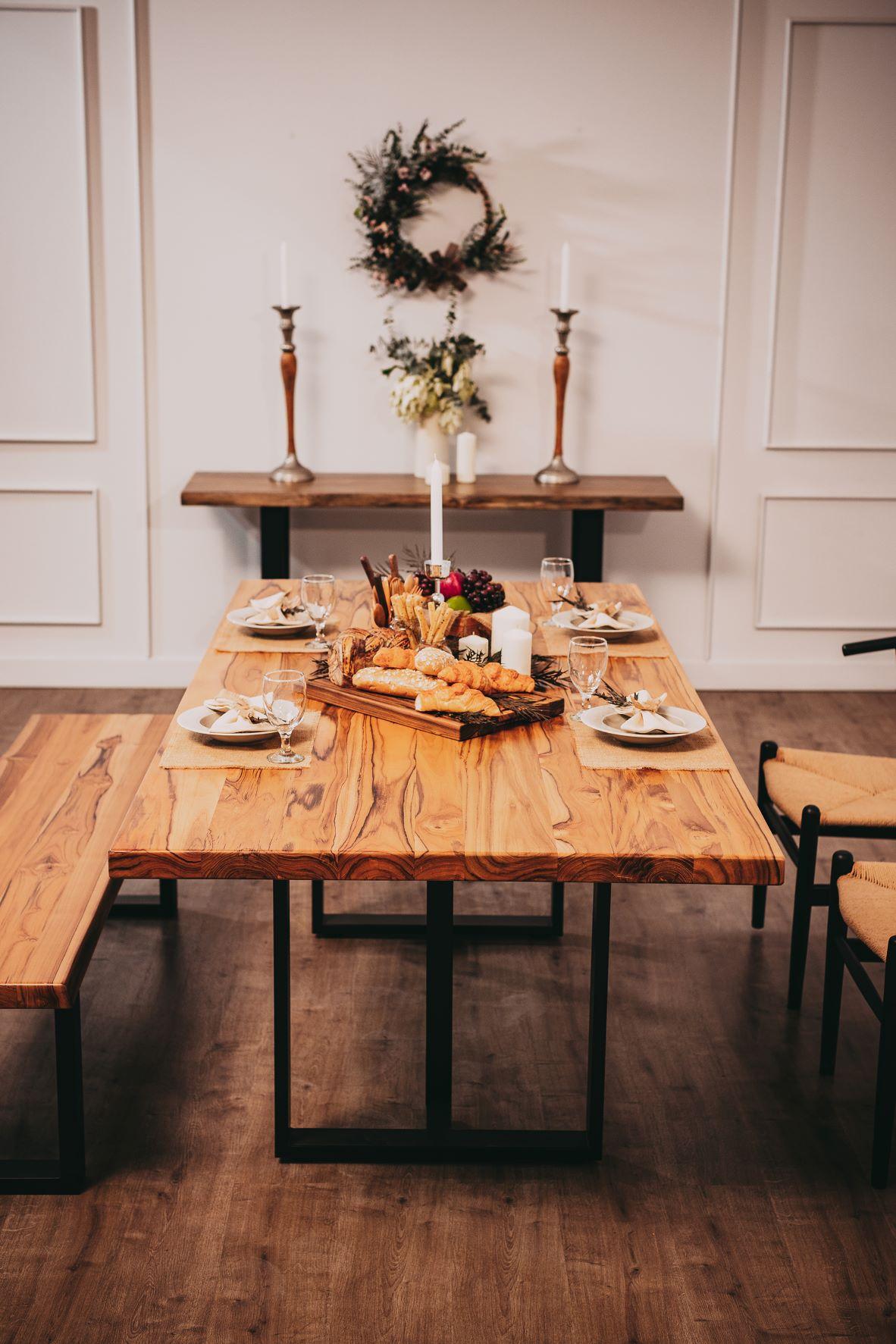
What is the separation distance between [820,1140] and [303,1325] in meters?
0.97

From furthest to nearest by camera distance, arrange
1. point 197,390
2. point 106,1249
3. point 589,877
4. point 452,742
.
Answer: point 197,390 → point 452,742 → point 106,1249 → point 589,877

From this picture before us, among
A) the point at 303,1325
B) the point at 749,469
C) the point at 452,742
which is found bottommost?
the point at 303,1325

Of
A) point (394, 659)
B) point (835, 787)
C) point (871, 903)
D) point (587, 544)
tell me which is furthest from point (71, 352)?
point (871, 903)

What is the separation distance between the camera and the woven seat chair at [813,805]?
8.87ft

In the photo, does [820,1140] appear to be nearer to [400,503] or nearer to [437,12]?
[400,503]

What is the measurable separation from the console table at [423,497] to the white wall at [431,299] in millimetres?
221

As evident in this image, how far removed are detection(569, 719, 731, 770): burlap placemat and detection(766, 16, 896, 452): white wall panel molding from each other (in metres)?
2.83

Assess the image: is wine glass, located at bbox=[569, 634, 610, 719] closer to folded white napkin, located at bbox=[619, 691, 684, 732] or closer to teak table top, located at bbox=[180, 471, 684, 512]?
folded white napkin, located at bbox=[619, 691, 684, 732]

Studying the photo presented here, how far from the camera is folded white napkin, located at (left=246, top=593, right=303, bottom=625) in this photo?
3.00m

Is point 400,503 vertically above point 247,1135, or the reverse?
point 400,503

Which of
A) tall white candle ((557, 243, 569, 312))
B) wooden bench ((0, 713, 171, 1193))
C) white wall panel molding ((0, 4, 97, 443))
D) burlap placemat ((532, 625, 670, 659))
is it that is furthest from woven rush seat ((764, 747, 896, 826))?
white wall panel molding ((0, 4, 97, 443))

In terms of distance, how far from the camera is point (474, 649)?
261 centimetres

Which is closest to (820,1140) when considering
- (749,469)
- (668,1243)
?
(668,1243)

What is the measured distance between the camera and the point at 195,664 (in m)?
5.02
